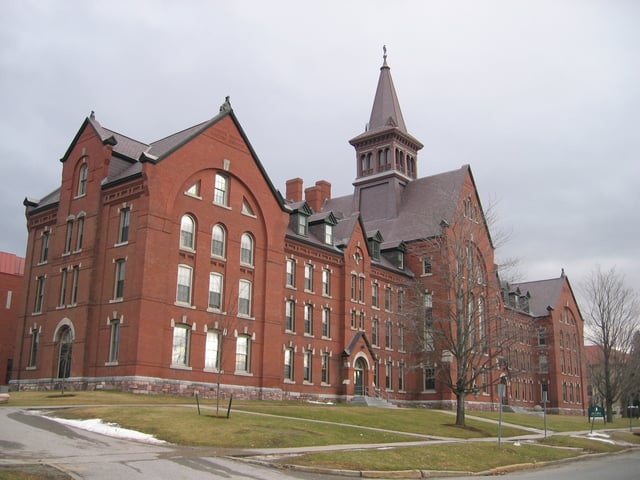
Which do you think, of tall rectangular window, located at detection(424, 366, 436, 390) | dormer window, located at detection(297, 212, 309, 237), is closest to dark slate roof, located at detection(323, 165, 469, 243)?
tall rectangular window, located at detection(424, 366, 436, 390)

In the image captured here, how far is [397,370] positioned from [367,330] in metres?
6.07

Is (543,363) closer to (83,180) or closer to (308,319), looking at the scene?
(308,319)

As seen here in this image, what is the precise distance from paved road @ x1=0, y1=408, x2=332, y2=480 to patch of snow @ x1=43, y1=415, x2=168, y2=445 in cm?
49

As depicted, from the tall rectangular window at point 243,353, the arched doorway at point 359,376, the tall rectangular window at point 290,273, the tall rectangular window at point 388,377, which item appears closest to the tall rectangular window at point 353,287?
the arched doorway at point 359,376

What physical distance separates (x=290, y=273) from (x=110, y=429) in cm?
2662

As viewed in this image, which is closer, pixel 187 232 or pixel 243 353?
pixel 187 232

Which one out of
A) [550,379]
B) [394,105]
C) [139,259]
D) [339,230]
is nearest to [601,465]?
[139,259]

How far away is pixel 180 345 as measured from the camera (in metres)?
38.6

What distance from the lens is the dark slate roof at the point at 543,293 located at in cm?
8106

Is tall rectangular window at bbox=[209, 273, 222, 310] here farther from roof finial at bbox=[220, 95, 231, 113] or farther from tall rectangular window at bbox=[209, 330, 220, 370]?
roof finial at bbox=[220, 95, 231, 113]

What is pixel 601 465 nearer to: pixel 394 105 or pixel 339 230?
pixel 339 230

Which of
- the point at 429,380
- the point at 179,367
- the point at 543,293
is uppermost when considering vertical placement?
the point at 543,293

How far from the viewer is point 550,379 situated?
79125 mm

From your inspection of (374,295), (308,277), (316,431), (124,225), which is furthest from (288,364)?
(316,431)
